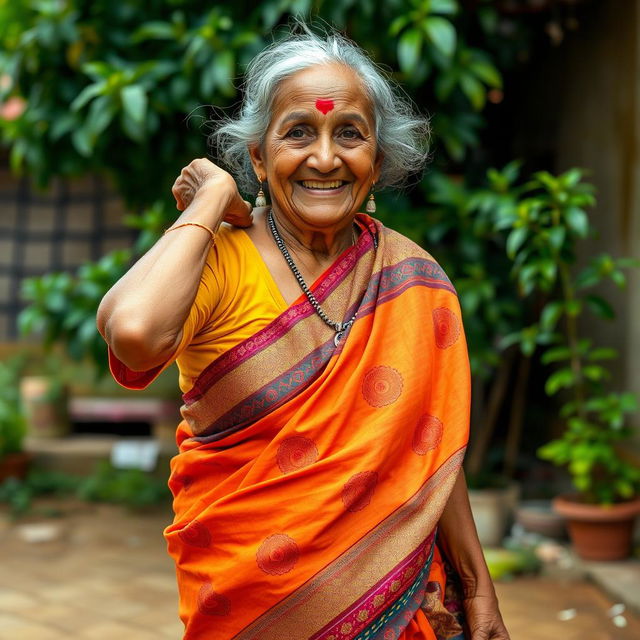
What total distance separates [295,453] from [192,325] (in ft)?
1.07

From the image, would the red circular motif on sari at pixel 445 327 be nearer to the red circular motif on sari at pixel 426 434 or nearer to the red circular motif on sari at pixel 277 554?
the red circular motif on sari at pixel 426 434

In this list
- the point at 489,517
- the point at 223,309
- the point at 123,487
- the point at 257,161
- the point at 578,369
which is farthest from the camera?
the point at 123,487

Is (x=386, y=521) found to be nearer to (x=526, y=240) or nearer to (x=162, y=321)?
(x=162, y=321)

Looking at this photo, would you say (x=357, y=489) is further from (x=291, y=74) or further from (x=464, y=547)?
(x=291, y=74)

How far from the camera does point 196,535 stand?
6.25 feet

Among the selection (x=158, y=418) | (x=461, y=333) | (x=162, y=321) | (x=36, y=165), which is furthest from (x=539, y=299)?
(x=162, y=321)

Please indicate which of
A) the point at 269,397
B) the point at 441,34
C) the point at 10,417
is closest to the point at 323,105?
the point at 269,397

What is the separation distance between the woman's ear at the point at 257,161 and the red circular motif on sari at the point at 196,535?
0.78 m

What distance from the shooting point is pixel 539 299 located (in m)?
6.97

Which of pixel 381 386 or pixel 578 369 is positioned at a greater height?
pixel 381 386

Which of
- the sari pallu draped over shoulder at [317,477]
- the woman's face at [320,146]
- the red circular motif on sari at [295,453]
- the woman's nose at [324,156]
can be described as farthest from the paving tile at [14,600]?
the woman's nose at [324,156]

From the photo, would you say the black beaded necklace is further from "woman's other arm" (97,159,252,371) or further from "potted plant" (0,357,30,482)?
"potted plant" (0,357,30,482)

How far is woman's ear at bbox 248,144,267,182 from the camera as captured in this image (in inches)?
83.2

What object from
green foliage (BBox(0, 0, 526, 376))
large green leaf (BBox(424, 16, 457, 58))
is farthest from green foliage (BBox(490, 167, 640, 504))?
large green leaf (BBox(424, 16, 457, 58))
